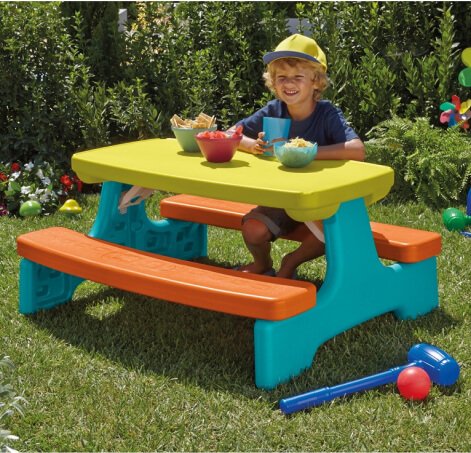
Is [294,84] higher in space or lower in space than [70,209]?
higher

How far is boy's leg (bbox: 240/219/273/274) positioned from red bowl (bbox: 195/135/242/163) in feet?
1.17

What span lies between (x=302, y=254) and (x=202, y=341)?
2.11ft

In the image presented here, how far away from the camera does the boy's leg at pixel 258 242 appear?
4.07m

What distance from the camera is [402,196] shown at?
5.75 meters

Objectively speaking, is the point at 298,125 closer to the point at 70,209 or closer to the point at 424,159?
the point at 424,159

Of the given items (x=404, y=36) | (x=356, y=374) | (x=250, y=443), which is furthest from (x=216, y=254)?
(x=404, y=36)

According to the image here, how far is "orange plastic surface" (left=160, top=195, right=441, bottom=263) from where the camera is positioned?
3.90m

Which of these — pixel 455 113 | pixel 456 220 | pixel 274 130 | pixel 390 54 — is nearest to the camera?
pixel 274 130

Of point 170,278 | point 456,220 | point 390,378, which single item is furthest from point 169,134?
point 390,378

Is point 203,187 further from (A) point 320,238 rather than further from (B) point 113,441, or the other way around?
(B) point 113,441

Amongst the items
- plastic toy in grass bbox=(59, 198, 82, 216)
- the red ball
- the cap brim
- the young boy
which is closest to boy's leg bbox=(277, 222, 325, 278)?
the young boy

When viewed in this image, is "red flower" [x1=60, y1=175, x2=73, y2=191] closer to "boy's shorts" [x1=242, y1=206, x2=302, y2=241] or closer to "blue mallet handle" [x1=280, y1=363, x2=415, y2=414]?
"boy's shorts" [x1=242, y1=206, x2=302, y2=241]

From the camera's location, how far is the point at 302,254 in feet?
13.2

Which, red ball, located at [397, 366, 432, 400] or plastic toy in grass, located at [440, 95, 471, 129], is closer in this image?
red ball, located at [397, 366, 432, 400]
